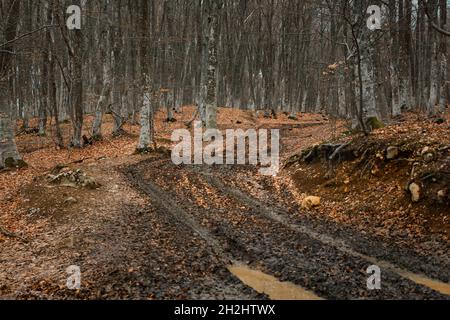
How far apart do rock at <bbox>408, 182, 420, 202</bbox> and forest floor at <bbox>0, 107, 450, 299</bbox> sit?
4.0 inches

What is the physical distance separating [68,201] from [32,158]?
9949 mm

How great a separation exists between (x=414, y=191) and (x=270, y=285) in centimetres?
446

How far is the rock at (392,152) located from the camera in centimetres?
1056

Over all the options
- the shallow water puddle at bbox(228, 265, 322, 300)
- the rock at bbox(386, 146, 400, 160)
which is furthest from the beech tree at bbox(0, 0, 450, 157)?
the shallow water puddle at bbox(228, 265, 322, 300)

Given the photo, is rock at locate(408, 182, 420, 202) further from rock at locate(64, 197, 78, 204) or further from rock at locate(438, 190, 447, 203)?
rock at locate(64, 197, 78, 204)

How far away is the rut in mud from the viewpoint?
621 centimetres

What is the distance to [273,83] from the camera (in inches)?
1264

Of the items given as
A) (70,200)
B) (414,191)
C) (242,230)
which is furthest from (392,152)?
(70,200)

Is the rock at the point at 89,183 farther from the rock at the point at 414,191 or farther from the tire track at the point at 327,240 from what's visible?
the rock at the point at 414,191

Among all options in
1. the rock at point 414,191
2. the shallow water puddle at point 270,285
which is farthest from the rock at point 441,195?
the shallow water puddle at point 270,285

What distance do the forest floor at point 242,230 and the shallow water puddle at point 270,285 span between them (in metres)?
0.03

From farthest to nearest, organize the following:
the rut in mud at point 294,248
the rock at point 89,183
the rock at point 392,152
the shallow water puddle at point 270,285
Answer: the rock at point 89,183, the rock at point 392,152, the rut in mud at point 294,248, the shallow water puddle at point 270,285

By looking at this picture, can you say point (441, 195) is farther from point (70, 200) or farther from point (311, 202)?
point (70, 200)
